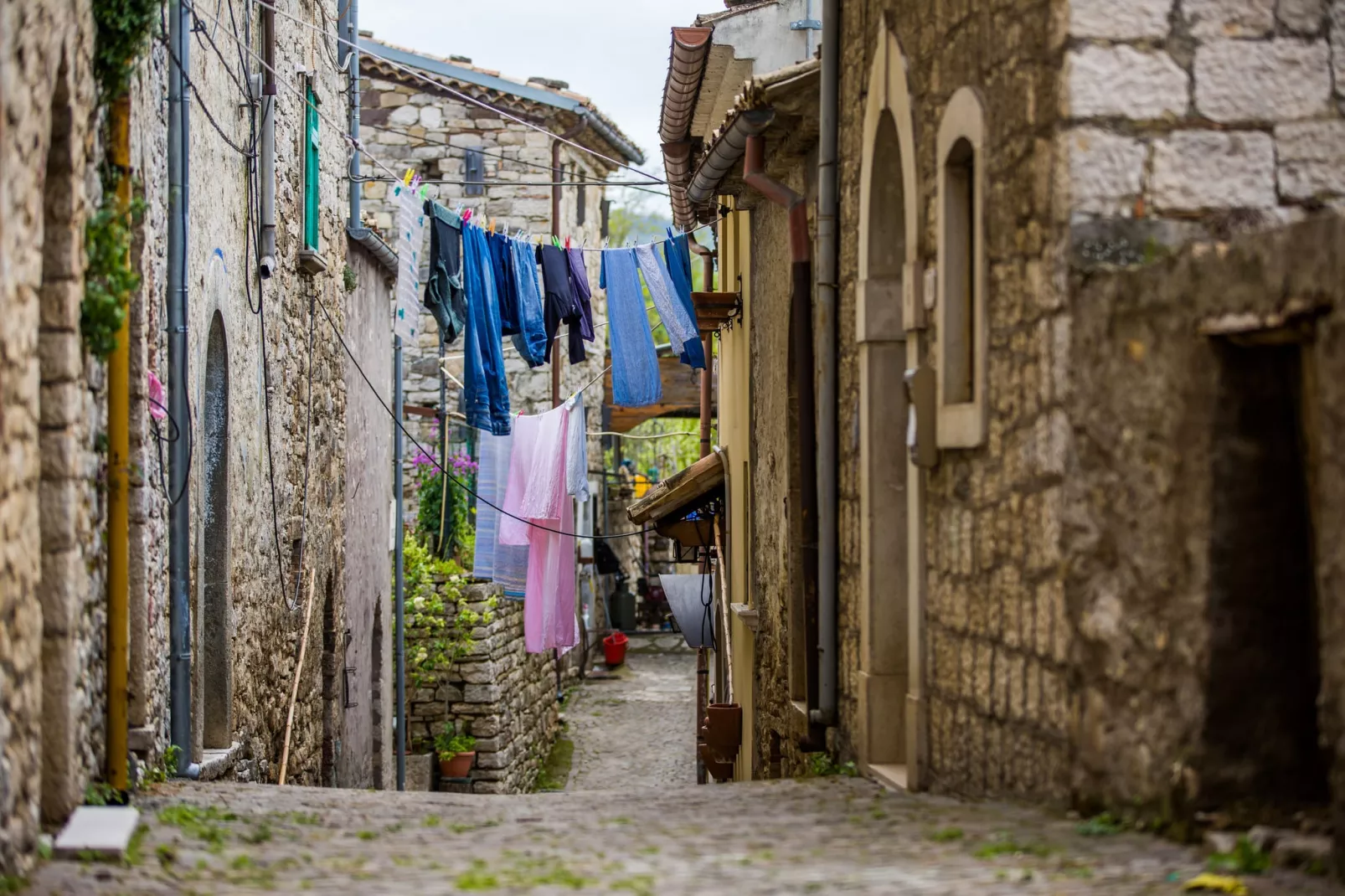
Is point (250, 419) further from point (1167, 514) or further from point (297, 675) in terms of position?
point (1167, 514)

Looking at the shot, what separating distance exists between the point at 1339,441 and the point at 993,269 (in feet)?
5.82

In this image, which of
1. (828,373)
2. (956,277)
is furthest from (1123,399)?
(828,373)

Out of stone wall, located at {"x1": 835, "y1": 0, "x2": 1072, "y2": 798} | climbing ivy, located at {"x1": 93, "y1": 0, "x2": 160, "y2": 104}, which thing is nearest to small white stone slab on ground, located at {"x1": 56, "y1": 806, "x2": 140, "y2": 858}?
climbing ivy, located at {"x1": 93, "y1": 0, "x2": 160, "y2": 104}

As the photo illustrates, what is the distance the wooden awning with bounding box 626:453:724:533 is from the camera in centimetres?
1327

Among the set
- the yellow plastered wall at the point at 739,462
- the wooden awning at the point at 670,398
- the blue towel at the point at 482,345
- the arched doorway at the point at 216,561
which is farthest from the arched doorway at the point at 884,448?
the wooden awning at the point at 670,398

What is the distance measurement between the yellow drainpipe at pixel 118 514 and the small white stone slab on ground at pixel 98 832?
0.53 meters

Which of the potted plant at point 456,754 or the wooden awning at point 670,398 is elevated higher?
the wooden awning at point 670,398

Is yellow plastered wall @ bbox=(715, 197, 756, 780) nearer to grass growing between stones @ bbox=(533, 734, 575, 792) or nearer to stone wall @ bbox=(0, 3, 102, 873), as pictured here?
grass growing between stones @ bbox=(533, 734, 575, 792)

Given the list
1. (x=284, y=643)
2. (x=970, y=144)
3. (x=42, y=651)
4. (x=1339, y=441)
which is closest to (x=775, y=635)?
(x=284, y=643)

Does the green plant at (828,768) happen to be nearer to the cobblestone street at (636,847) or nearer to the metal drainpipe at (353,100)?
the cobblestone street at (636,847)

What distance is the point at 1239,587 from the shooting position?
4.38 meters

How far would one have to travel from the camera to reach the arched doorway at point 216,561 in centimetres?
877

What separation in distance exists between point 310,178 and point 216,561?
3.86 metres

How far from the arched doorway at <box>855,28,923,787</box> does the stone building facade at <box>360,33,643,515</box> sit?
45.8ft
